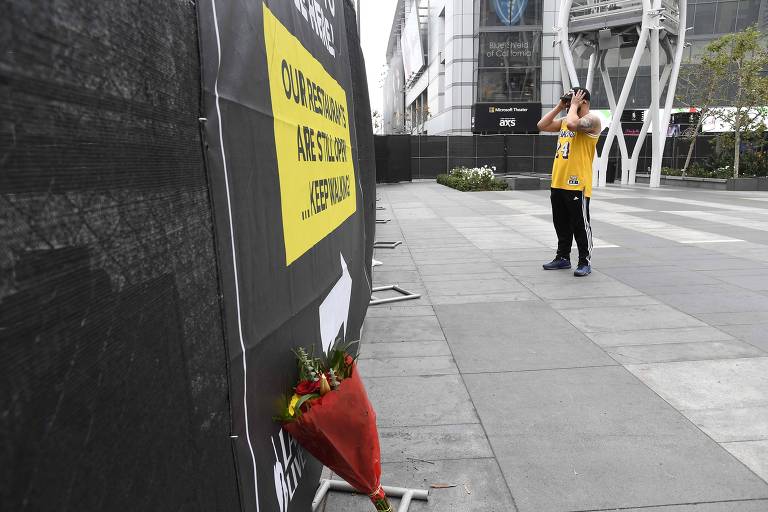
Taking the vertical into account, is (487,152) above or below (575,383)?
above

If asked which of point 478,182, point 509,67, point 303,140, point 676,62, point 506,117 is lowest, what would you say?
point 478,182

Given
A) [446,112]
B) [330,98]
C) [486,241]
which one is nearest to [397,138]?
[446,112]

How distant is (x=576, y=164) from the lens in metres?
6.95

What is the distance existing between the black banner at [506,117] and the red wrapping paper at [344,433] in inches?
1535

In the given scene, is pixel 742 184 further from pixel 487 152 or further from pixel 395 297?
pixel 395 297

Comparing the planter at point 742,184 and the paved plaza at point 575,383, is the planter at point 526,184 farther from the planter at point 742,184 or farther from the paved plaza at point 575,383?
the paved plaza at point 575,383

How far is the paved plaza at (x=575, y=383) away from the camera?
8.96ft

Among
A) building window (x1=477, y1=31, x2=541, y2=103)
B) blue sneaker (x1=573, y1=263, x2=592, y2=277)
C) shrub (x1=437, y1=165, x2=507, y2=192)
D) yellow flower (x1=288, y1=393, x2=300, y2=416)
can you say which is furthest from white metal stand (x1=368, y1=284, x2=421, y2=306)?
building window (x1=477, y1=31, x2=541, y2=103)

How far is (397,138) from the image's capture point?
97.0 feet

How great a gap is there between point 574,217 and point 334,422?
5.69m

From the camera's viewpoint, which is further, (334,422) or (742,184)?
(742,184)

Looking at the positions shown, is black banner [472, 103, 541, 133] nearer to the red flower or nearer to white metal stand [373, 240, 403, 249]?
white metal stand [373, 240, 403, 249]

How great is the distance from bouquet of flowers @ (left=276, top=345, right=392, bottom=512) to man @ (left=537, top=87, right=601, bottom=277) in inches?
211

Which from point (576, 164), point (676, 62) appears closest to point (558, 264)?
point (576, 164)
